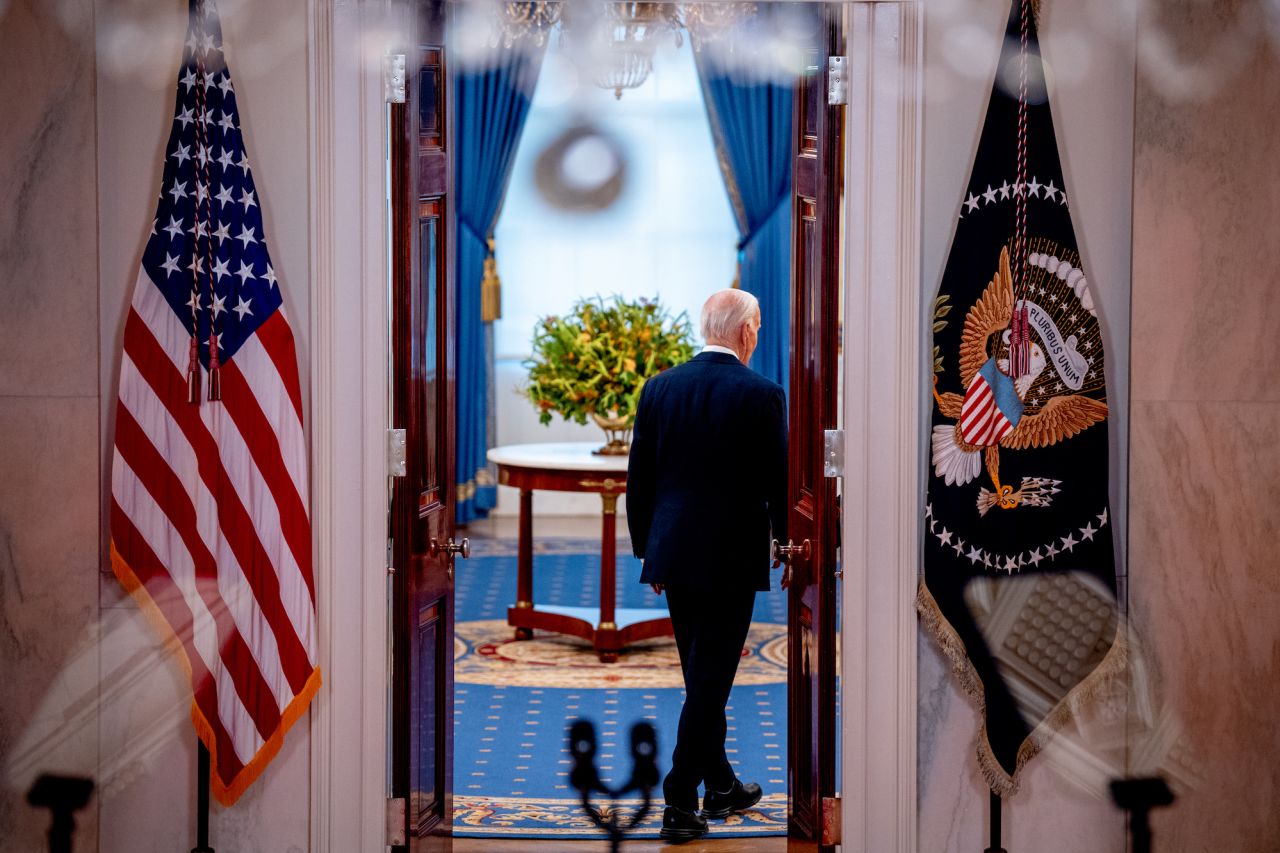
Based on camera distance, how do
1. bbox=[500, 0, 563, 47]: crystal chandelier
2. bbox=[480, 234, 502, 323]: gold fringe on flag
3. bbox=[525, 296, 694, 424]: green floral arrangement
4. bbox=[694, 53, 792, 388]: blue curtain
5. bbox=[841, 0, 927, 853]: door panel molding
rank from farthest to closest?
bbox=[480, 234, 502, 323]: gold fringe on flag
bbox=[694, 53, 792, 388]: blue curtain
bbox=[500, 0, 563, 47]: crystal chandelier
bbox=[525, 296, 694, 424]: green floral arrangement
bbox=[841, 0, 927, 853]: door panel molding

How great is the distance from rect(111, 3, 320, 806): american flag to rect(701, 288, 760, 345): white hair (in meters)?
1.47

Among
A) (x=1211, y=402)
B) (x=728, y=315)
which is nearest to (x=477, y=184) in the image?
(x=728, y=315)

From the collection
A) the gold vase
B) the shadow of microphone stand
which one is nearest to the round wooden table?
the gold vase

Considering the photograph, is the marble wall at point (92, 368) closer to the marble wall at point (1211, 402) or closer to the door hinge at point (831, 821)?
the door hinge at point (831, 821)

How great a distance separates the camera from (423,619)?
11.6ft

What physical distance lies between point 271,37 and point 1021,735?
102 inches

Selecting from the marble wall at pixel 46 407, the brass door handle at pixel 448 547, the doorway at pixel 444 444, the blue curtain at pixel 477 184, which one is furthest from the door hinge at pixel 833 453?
the blue curtain at pixel 477 184

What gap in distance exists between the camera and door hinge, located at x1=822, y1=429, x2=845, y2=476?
3.36 m

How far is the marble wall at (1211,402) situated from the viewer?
10.7 feet

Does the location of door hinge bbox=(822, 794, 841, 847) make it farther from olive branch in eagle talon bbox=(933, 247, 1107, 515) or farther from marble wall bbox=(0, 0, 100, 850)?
marble wall bbox=(0, 0, 100, 850)

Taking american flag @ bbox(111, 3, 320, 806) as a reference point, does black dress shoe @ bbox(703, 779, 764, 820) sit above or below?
below

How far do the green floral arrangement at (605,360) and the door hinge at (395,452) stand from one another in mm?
3043

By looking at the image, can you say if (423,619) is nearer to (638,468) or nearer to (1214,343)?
(638,468)

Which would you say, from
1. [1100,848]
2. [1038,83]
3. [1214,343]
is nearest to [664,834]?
[1100,848]
